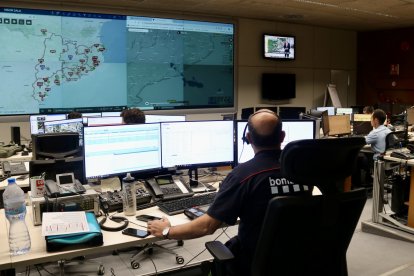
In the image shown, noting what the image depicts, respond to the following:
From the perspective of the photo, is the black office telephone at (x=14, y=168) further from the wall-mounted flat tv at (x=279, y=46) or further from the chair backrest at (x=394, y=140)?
the wall-mounted flat tv at (x=279, y=46)

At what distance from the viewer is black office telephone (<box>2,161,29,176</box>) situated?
11.4ft

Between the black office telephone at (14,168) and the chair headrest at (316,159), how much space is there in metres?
2.66

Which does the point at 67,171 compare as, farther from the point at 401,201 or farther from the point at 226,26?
the point at 226,26

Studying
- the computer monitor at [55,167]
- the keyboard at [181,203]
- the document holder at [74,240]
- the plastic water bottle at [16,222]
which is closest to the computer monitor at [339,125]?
the keyboard at [181,203]

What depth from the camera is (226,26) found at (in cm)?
792

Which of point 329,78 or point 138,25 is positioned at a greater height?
point 138,25

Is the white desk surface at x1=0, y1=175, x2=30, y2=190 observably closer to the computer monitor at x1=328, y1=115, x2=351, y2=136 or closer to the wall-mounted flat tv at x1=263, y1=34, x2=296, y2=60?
the computer monitor at x1=328, y1=115, x2=351, y2=136

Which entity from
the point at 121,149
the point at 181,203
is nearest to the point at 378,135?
the point at 181,203

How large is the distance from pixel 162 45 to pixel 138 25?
20.6 inches

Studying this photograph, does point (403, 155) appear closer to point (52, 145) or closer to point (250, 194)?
point (250, 194)

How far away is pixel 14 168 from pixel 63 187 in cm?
164

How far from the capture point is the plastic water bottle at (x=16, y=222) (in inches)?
70.2

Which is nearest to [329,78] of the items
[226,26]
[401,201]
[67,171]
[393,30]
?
[393,30]

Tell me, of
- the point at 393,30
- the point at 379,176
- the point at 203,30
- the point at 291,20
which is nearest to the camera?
the point at 379,176
